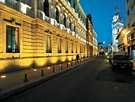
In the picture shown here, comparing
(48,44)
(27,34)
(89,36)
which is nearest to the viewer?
(27,34)

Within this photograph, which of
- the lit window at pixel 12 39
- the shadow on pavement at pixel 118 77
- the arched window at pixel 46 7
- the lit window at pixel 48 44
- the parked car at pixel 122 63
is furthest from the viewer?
the arched window at pixel 46 7

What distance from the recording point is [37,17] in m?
30.3

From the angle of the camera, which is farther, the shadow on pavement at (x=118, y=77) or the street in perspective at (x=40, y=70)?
the shadow on pavement at (x=118, y=77)

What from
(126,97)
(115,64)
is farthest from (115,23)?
(126,97)

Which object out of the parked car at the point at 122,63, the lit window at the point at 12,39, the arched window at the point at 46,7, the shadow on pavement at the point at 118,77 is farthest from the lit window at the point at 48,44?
the shadow on pavement at the point at 118,77

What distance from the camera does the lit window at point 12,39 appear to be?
23.3 m

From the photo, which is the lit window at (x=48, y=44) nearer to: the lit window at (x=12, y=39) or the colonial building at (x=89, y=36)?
the lit window at (x=12, y=39)

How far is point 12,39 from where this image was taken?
956 inches

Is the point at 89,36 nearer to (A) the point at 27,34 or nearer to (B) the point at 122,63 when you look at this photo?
(B) the point at 122,63

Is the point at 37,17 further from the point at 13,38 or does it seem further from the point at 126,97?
the point at 126,97

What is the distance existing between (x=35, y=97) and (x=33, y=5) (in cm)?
1855

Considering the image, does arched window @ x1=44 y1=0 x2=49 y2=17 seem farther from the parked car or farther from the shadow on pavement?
the shadow on pavement

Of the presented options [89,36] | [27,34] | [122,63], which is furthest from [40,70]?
[89,36]

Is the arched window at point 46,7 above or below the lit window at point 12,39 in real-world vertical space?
above
